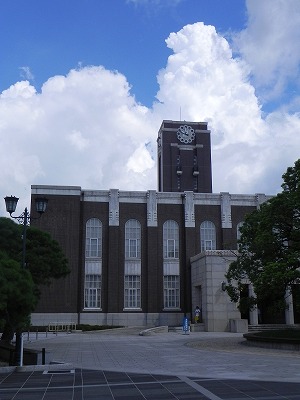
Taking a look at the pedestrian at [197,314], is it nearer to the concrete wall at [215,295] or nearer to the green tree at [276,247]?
the concrete wall at [215,295]

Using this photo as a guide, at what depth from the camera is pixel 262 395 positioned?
10367 millimetres

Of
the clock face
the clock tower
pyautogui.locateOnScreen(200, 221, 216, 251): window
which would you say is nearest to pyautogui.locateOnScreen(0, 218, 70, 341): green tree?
pyautogui.locateOnScreen(200, 221, 216, 251): window

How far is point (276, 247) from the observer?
23.1 meters

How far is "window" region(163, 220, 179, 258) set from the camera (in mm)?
46438

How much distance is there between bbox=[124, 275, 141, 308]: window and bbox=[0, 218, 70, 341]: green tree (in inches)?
800

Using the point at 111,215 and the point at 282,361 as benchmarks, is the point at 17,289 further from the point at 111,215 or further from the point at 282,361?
the point at 111,215

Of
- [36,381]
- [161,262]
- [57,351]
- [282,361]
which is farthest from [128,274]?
[36,381]

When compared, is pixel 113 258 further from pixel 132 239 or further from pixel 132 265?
pixel 132 239

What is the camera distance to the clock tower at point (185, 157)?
82.2 m

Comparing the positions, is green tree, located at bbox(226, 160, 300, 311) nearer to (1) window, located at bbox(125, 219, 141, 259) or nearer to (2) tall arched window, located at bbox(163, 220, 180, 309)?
(2) tall arched window, located at bbox(163, 220, 180, 309)

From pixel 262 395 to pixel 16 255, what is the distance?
13.7m

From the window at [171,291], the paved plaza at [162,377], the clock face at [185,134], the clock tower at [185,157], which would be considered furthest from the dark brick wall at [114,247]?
the clock face at [185,134]

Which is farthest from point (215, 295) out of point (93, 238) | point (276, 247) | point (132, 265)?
point (276, 247)

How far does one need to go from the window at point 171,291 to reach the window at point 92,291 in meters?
6.30
